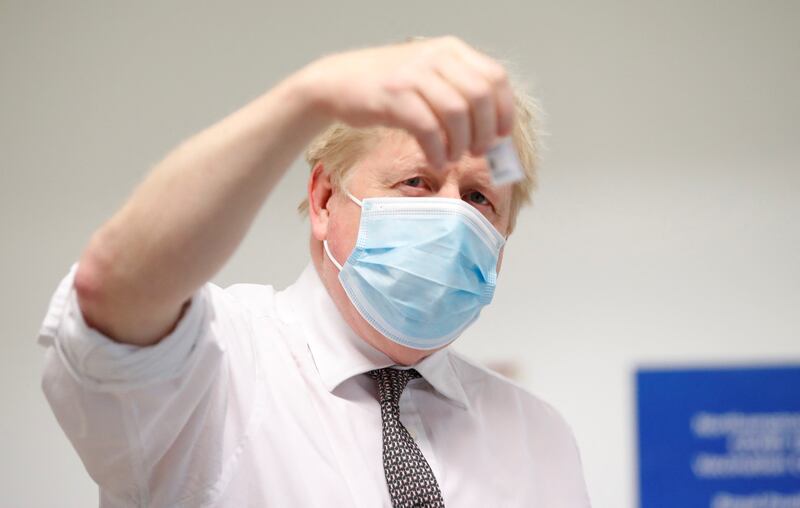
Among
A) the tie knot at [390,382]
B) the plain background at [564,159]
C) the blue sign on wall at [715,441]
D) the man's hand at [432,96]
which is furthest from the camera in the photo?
the plain background at [564,159]

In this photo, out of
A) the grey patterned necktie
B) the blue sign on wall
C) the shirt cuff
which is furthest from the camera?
the blue sign on wall

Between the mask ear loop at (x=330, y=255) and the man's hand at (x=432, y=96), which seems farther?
the mask ear loop at (x=330, y=255)

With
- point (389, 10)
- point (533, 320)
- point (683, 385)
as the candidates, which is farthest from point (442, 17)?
point (683, 385)

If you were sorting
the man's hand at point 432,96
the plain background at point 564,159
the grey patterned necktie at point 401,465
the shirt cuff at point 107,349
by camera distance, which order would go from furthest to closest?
the plain background at point 564,159 → the grey patterned necktie at point 401,465 → the shirt cuff at point 107,349 → the man's hand at point 432,96

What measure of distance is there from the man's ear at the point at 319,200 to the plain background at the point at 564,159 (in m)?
0.92

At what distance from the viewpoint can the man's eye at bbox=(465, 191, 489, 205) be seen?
1310 millimetres

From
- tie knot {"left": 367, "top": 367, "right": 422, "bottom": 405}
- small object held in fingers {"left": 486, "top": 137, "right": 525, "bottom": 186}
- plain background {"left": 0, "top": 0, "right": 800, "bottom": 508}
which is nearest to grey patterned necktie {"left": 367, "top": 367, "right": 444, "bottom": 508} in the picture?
tie knot {"left": 367, "top": 367, "right": 422, "bottom": 405}

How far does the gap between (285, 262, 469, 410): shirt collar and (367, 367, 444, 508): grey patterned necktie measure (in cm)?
5

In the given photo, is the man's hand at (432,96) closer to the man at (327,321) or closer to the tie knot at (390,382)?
the man at (327,321)

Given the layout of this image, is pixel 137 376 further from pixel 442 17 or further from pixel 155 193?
pixel 442 17

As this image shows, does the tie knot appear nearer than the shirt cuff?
No

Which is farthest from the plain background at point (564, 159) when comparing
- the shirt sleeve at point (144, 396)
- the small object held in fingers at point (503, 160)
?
the small object held in fingers at point (503, 160)

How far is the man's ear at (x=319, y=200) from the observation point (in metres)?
1.32

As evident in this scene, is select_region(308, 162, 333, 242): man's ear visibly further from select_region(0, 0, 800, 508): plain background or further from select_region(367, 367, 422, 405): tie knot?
select_region(0, 0, 800, 508): plain background
